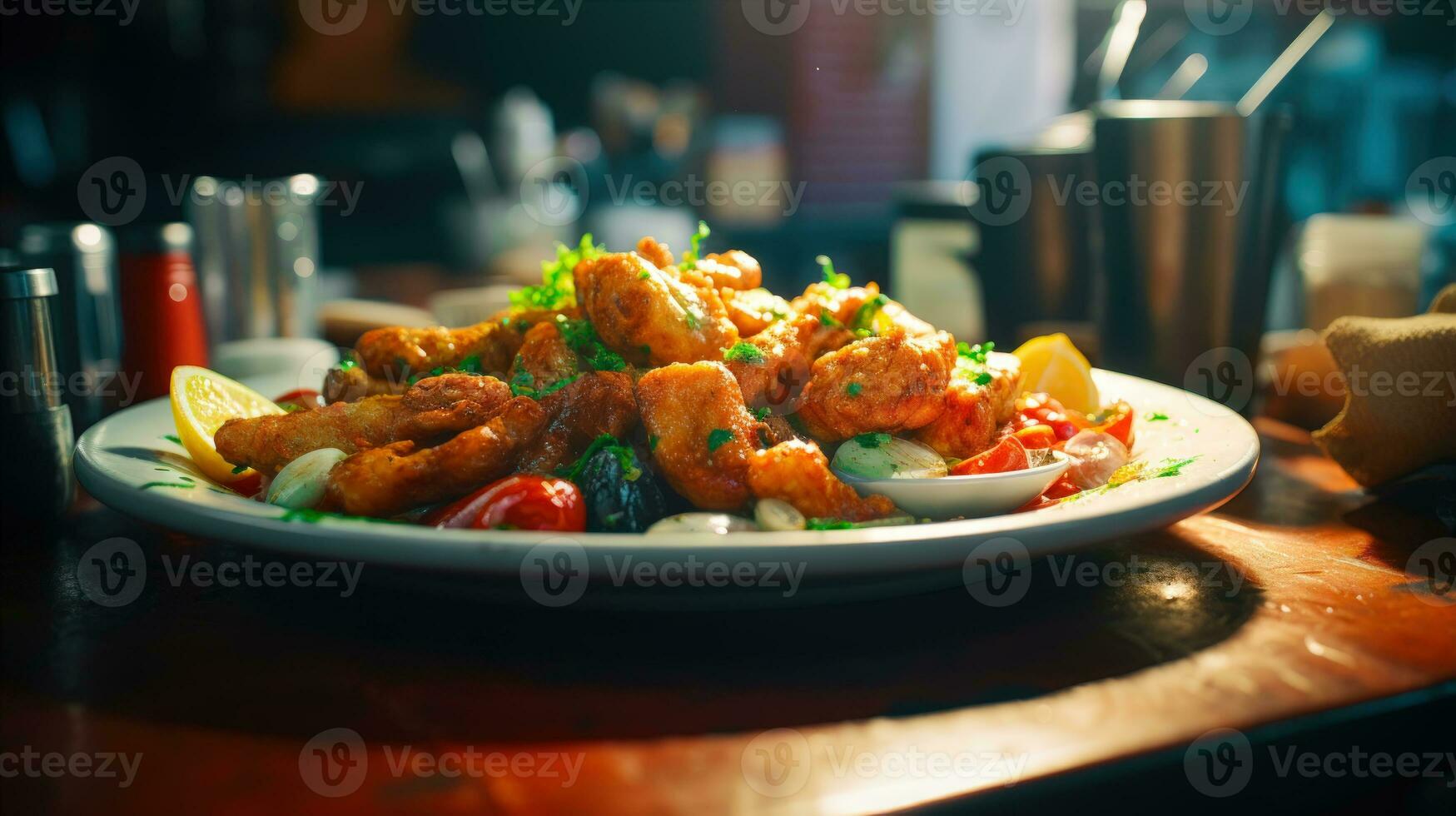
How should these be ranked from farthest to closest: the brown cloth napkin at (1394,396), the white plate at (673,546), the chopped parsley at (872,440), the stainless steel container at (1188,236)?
the stainless steel container at (1188,236) → the brown cloth napkin at (1394,396) → the chopped parsley at (872,440) → the white plate at (673,546)

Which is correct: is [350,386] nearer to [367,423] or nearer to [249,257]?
[367,423]

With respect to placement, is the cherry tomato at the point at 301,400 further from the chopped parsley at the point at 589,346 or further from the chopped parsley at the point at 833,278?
the chopped parsley at the point at 833,278

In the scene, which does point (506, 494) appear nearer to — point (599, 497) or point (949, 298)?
point (599, 497)

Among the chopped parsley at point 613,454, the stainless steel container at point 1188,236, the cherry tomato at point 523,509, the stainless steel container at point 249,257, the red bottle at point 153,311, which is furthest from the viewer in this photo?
the stainless steel container at point 249,257

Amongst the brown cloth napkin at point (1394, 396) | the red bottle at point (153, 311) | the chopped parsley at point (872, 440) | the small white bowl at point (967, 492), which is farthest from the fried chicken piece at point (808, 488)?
the red bottle at point (153, 311)

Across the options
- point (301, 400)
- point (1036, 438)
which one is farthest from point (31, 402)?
point (1036, 438)

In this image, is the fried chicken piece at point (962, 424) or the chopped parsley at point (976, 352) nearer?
the fried chicken piece at point (962, 424)
